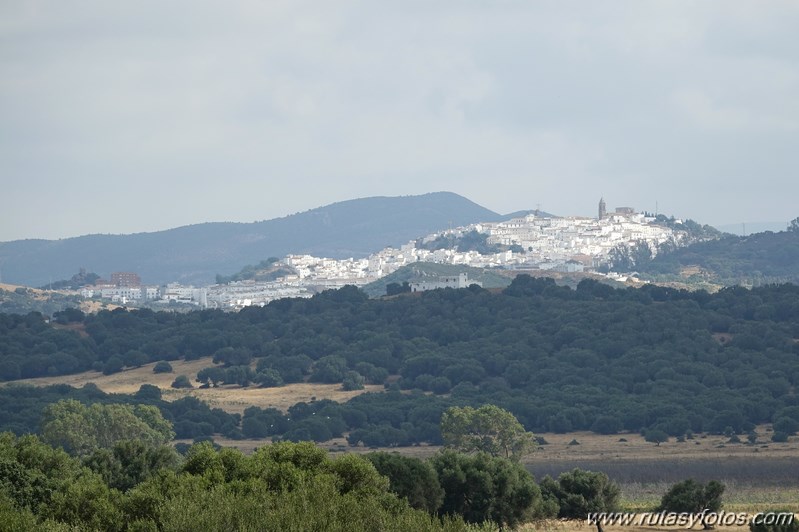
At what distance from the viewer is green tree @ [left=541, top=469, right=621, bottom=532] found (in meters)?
43.2

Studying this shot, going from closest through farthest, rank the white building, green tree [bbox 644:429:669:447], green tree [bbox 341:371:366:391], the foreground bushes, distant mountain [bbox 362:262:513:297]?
the foreground bushes < green tree [bbox 644:429:669:447] < green tree [bbox 341:371:366:391] < the white building < distant mountain [bbox 362:262:513:297]

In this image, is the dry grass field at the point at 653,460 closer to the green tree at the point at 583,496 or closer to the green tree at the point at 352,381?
A: the green tree at the point at 583,496

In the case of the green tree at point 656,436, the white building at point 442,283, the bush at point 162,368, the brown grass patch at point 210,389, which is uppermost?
the white building at point 442,283

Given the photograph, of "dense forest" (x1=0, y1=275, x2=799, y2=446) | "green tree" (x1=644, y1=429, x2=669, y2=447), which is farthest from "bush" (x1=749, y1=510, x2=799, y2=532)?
"dense forest" (x1=0, y1=275, x2=799, y2=446)

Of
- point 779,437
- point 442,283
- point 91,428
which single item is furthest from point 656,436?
point 442,283

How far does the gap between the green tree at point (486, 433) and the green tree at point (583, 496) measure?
47.3 feet

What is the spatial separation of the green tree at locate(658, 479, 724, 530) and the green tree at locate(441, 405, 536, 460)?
16.2 meters

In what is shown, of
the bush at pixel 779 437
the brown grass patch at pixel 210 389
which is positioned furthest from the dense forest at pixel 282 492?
the brown grass patch at pixel 210 389

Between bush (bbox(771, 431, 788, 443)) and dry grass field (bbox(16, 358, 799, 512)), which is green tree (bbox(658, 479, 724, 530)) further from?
bush (bbox(771, 431, 788, 443))

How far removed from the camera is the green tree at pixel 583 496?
43156 millimetres

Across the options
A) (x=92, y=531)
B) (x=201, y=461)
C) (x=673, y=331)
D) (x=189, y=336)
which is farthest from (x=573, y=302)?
(x=92, y=531)

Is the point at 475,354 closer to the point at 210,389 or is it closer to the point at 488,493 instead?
the point at 210,389

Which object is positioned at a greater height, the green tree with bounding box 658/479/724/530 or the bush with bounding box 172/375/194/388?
the bush with bounding box 172/375/194/388

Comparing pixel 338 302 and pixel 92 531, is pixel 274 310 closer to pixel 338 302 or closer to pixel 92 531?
pixel 338 302
